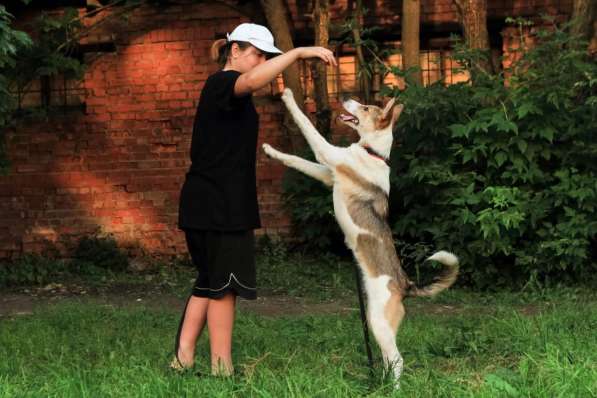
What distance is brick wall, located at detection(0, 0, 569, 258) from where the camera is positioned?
39.5 feet

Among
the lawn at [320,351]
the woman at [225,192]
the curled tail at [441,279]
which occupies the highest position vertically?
the woman at [225,192]

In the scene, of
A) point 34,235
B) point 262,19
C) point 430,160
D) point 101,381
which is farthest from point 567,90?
point 34,235

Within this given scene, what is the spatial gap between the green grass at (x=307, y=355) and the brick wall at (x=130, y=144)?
3.93 m

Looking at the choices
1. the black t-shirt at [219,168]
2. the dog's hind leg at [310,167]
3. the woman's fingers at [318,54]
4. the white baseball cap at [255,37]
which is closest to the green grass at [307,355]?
the black t-shirt at [219,168]

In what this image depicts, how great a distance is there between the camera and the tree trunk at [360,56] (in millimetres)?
11148

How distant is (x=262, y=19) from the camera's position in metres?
11.9

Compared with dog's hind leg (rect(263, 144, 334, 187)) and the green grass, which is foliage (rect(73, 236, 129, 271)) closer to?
the green grass

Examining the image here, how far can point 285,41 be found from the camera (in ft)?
37.0

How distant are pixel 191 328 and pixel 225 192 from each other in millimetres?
833

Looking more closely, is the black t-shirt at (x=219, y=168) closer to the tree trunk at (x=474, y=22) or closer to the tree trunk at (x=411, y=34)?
the tree trunk at (x=474, y=22)

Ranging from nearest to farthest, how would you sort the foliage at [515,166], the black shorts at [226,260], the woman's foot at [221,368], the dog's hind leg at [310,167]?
the woman's foot at [221,368]
the black shorts at [226,260]
the dog's hind leg at [310,167]
the foliage at [515,166]

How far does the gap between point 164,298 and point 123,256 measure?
2529 mm

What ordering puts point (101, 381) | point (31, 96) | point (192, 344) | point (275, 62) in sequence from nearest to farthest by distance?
point (275, 62) → point (101, 381) → point (192, 344) → point (31, 96)

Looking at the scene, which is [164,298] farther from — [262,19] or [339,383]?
[339,383]
